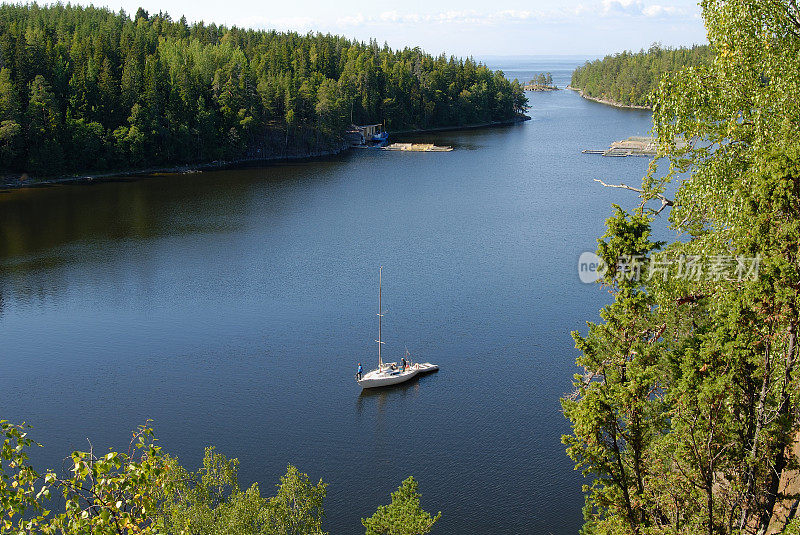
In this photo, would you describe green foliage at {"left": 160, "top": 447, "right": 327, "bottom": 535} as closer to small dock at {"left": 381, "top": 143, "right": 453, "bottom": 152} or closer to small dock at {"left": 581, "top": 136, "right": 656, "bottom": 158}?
small dock at {"left": 581, "top": 136, "right": 656, "bottom": 158}

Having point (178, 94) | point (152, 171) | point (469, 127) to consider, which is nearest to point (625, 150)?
point (469, 127)

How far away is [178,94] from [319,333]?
60621 millimetres

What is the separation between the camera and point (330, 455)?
89.3 feet

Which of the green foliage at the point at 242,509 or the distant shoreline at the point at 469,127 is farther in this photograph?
the distant shoreline at the point at 469,127

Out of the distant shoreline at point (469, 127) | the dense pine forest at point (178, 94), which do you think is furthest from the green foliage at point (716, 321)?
the distant shoreline at point (469, 127)

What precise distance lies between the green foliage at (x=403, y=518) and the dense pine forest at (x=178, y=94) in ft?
222

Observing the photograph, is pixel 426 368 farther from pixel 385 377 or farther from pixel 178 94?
pixel 178 94

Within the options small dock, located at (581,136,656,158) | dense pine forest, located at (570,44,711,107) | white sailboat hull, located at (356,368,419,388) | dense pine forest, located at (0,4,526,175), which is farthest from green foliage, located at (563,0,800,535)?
dense pine forest, located at (570,44,711,107)

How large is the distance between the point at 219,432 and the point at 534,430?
39.5 feet

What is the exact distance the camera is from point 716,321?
11055mm

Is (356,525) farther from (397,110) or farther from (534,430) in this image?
(397,110)

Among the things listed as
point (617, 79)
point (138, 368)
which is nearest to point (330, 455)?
point (138, 368)

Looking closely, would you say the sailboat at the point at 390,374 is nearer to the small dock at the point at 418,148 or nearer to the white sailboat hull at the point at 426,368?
the white sailboat hull at the point at 426,368

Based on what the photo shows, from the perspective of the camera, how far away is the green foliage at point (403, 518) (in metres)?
16.9
